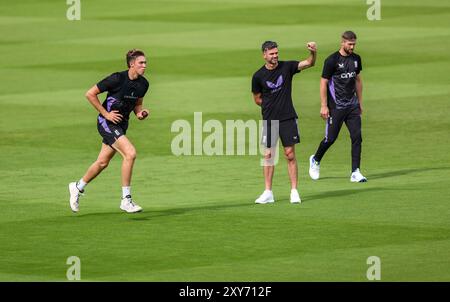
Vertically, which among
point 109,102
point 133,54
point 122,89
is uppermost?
point 133,54

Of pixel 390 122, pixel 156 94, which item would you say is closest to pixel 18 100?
pixel 156 94

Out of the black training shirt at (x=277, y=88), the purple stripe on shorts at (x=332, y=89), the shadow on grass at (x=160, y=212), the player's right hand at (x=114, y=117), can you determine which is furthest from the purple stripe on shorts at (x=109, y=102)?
the purple stripe on shorts at (x=332, y=89)

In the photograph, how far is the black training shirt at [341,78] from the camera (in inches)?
830

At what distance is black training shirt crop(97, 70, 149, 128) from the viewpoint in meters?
18.0

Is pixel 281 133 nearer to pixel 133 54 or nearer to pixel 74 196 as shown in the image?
pixel 133 54

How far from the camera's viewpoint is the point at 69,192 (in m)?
20.1

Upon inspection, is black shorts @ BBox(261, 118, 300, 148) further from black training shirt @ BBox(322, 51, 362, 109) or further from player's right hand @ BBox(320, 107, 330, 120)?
black training shirt @ BBox(322, 51, 362, 109)

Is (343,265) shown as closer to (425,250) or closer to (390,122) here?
(425,250)

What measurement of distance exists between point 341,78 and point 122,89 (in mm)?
4684

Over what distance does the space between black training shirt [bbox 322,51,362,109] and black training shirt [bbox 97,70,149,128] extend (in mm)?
4130

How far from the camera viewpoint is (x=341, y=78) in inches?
835

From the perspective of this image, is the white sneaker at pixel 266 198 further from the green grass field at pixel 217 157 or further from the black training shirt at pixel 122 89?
the black training shirt at pixel 122 89

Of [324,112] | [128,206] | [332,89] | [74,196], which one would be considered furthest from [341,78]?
[74,196]

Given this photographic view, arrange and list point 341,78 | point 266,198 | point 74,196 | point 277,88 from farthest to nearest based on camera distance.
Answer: point 341,78 < point 266,198 < point 277,88 < point 74,196
